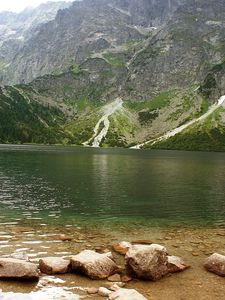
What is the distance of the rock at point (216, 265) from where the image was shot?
90.8 feet

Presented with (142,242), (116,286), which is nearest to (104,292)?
(116,286)

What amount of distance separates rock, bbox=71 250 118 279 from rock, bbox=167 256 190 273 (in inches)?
157

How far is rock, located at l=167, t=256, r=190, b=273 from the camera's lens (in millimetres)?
27734

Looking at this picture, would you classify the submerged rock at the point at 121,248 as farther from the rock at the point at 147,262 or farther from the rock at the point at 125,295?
the rock at the point at 125,295

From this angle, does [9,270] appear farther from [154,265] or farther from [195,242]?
[195,242]

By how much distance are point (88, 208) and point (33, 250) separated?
2543 cm

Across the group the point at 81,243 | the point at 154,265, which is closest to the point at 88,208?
the point at 81,243

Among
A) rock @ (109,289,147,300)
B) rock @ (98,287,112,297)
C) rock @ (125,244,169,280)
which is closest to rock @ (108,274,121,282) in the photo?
rock @ (125,244,169,280)

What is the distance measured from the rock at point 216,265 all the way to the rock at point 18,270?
1259 centimetres

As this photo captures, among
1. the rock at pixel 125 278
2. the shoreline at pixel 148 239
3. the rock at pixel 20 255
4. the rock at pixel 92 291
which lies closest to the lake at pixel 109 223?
the shoreline at pixel 148 239

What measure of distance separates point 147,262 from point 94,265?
11.7 feet

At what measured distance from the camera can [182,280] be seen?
26.4 metres

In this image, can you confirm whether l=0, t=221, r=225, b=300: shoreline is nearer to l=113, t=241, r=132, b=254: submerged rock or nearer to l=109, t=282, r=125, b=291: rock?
l=109, t=282, r=125, b=291: rock

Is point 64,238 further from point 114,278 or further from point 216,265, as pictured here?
point 216,265
